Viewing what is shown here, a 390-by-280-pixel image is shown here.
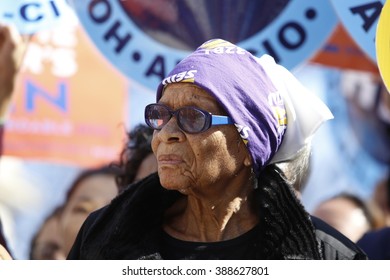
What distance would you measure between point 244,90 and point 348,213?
1579 mm

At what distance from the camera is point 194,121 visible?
2.15 m

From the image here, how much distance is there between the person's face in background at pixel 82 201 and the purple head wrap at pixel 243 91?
1.29 metres

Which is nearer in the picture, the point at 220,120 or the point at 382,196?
the point at 220,120

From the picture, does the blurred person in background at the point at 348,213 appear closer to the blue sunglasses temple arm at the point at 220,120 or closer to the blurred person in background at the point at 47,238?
the blurred person in background at the point at 47,238

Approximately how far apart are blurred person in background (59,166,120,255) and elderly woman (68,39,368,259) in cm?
113

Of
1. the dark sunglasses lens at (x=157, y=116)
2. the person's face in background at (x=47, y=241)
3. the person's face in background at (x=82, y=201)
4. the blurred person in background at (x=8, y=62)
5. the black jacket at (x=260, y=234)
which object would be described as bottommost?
the person's face in background at (x=47, y=241)

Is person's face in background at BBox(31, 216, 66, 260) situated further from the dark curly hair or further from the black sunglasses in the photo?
the black sunglasses

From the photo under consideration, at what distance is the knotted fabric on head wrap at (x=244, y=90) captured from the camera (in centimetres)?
217

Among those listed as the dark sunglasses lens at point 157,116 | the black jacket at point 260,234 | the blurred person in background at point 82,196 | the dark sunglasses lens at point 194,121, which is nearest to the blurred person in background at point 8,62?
the blurred person in background at point 82,196

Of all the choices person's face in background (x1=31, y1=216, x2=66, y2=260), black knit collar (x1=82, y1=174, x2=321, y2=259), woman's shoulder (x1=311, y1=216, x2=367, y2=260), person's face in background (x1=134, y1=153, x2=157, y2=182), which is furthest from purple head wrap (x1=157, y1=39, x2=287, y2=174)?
person's face in background (x1=31, y1=216, x2=66, y2=260)

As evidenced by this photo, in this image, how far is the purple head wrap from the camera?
217 cm

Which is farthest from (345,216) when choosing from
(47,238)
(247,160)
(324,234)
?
(247,160)

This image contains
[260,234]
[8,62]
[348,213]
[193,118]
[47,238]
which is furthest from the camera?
[348,213]

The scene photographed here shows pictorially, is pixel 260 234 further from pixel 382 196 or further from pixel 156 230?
pixel 382 196
